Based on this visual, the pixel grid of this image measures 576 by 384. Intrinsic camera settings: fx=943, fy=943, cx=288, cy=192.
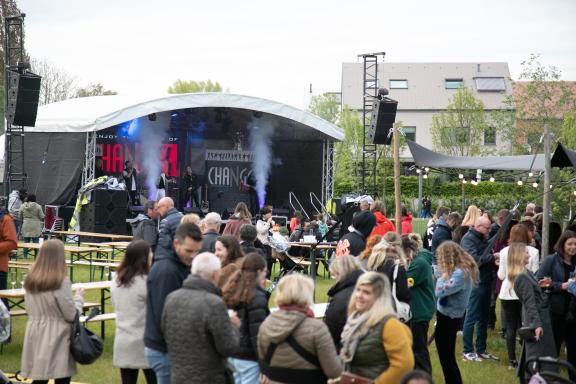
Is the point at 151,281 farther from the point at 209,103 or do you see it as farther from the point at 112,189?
the point at 209,103

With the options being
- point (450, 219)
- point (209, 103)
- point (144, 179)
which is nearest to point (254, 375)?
point (450, 219)

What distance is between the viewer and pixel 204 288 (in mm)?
5445

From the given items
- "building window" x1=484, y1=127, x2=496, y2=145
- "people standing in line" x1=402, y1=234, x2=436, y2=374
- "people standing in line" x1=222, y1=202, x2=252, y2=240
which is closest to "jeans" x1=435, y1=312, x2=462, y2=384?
"people standing in line" x1=402, y1=234, x2=436, y2=374

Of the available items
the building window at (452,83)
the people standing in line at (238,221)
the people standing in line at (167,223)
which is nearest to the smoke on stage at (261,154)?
the people standing in line at (238,221)

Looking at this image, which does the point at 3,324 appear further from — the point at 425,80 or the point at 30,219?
the point at 425,80

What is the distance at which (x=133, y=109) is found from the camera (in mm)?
25109

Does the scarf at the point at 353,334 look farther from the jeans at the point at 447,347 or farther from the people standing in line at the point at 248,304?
the jeans at the point at 447,347

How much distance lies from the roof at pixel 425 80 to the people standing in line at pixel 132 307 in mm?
51050

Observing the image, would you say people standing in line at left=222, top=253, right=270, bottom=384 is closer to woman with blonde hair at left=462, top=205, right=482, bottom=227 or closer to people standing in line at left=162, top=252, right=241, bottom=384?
people standing in line at left=162, top=252, right=241, bottom=384

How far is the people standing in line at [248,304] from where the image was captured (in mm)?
5895

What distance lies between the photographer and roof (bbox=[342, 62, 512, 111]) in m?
57.2

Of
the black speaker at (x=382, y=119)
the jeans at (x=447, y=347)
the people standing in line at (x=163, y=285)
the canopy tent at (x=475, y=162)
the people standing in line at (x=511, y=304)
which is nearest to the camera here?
the people standing in line at (x=163, y=285)

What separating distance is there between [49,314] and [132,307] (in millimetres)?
561

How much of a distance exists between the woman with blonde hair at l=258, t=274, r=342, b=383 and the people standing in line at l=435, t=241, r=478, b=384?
3374mm
